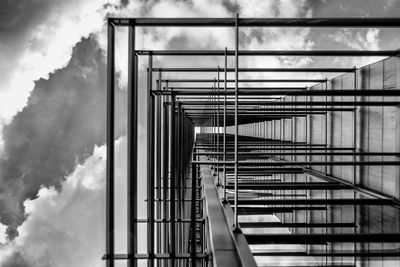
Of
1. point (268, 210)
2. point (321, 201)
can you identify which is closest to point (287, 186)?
point (268, 210)

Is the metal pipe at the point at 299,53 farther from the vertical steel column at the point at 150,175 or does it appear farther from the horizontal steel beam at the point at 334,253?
the horizontal steel beam at the point at 334,253

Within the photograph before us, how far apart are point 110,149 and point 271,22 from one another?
48.6 inches

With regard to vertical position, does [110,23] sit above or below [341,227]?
above

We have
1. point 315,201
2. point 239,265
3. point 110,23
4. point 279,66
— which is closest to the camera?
point 239,265

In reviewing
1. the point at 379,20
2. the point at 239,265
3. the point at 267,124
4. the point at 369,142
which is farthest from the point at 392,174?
the point at 267,124

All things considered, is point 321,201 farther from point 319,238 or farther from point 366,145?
point 366,145

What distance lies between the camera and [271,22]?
1850 millimetres

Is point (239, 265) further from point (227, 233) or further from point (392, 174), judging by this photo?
point (392, 174)

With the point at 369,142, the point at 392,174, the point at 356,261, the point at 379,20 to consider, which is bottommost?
the point at 356,261

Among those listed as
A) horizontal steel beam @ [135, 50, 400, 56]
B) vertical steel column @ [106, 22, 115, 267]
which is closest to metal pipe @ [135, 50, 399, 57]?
horizontal steel beam @ [135, 50, 400, 56]

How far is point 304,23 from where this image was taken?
1852 mm

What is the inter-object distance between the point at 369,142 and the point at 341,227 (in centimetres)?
183

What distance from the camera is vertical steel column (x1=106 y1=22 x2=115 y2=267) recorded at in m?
2.00

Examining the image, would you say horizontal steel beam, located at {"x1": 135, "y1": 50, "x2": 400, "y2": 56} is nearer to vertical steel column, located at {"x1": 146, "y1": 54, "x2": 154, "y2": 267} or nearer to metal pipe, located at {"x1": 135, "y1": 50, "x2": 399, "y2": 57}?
metal pipe, located at {"x1": 135, "y1": 50, "x2": 399, "y2": 57}
